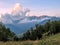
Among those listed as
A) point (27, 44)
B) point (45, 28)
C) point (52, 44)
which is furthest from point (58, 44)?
point (45, 28)

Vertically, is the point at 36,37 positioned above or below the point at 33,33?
above

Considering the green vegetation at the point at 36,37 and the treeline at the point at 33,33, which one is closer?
the green vegetation at the point at 36,37

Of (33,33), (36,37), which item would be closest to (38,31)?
(33,33)

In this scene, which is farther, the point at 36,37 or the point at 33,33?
the point at 33,33

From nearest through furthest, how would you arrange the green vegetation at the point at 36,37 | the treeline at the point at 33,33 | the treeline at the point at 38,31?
the green vegetation at the point at 36,37, the treeline at the point at 33,33, the treeline at the point at 38,31

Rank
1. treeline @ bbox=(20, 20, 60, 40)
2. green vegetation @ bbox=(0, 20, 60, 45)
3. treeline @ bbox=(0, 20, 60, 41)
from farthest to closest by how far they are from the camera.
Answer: treeline @ bbox=(20, 20, 60, 40), treeline @ bbox=(0, 20, 60, 41), green vegetation @ bbox=(0, 20, 60, 45)

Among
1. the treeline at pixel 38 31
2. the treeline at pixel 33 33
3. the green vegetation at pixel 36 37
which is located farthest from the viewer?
the treeline at pixel 38 31

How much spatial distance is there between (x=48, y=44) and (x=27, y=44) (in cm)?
137

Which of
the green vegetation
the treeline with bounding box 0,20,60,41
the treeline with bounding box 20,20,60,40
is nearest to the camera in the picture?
the green vegetation

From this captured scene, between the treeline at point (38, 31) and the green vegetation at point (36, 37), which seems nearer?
the green vegetation at point (36, 37)

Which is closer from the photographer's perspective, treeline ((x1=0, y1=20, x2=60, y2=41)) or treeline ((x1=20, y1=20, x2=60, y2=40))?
treeline ((x1=0, y1=20, x2=60, y2=41))

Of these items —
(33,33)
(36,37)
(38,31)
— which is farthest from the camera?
(38,31)

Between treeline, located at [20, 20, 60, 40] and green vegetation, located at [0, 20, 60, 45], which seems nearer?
green vegetation, located at [0, 20, 60, 45]

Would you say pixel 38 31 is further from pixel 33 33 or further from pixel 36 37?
pixel 36 37
